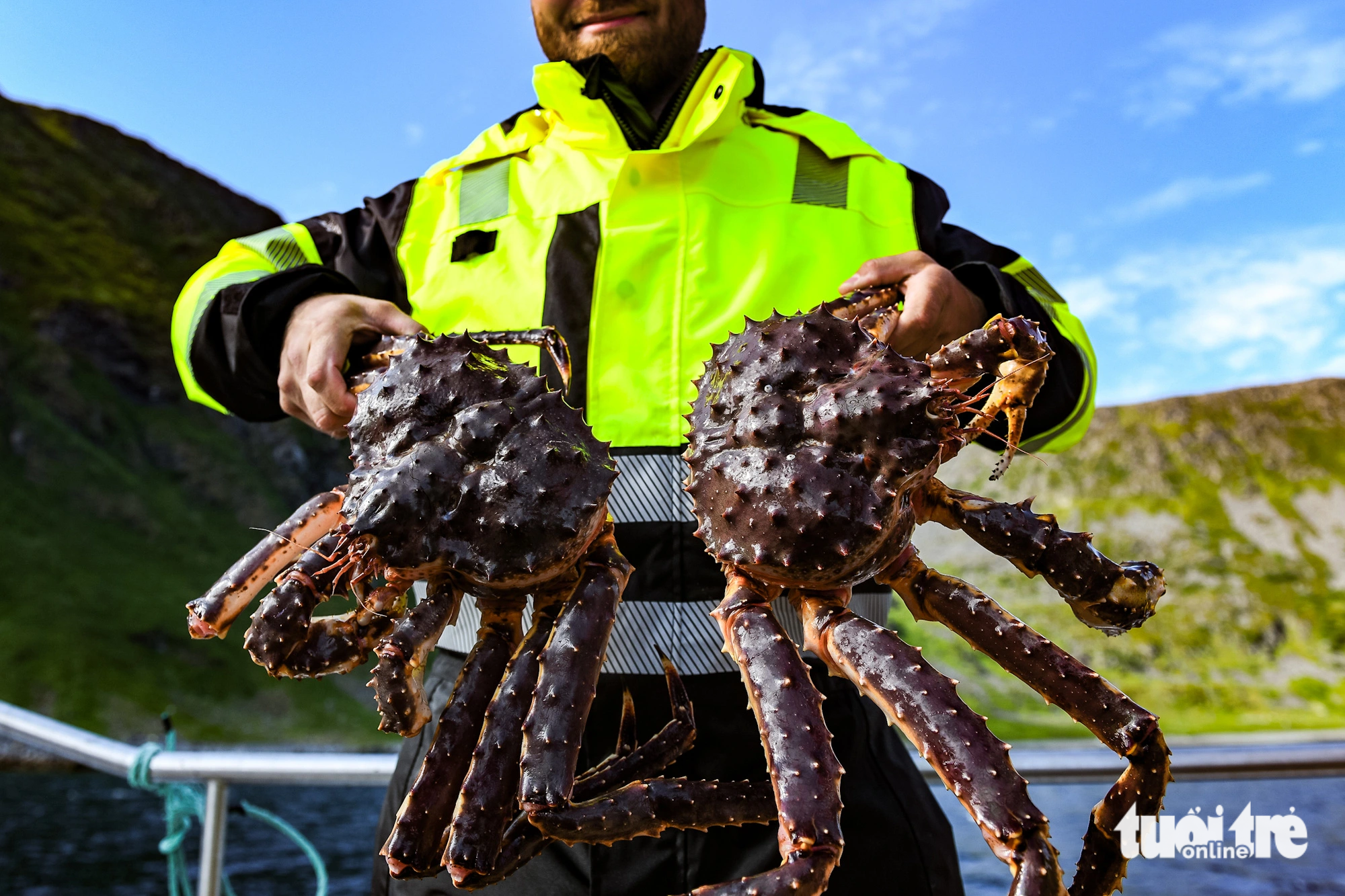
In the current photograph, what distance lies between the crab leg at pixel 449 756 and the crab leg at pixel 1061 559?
66 centimetres

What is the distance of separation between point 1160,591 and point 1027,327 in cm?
47

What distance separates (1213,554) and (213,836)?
6762 centimetres

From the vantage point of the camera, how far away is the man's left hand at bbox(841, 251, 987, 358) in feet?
4.33

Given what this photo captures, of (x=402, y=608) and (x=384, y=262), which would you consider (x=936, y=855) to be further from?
(x=384, y=262)

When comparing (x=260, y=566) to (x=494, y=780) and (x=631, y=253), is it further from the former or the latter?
(x=631, y=253)

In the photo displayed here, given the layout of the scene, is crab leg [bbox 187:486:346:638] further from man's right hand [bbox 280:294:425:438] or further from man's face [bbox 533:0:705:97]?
man's face [bbox 533:0:705:97]

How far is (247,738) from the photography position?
3541cm

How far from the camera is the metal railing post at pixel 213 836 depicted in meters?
2.59

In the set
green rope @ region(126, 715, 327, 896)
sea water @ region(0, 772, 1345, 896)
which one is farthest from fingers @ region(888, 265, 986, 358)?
sea water @ region(0, 772, 1345, 896)

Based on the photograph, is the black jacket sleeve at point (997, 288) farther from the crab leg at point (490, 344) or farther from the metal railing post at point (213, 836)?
the metal railing post at point (213, 836)

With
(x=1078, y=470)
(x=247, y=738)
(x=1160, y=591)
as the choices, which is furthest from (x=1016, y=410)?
(x=1078, y=470)

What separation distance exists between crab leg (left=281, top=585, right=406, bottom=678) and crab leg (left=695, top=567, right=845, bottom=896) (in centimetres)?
52

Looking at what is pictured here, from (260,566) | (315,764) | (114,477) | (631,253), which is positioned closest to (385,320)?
(260,566)

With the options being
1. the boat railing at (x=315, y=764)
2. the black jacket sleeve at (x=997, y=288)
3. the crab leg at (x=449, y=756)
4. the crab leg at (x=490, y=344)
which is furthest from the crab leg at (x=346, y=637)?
the boat railing at (x=315, y=764)
